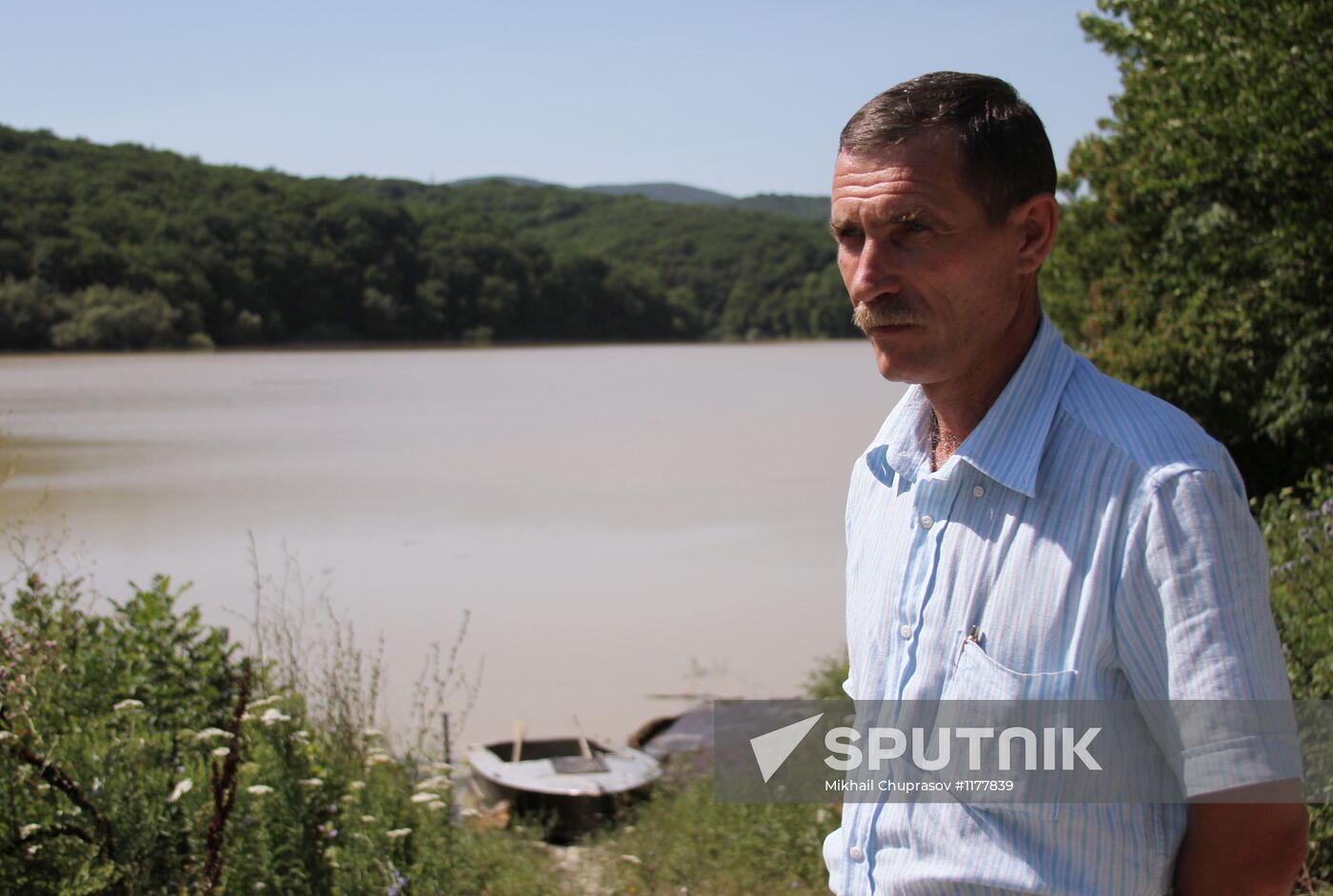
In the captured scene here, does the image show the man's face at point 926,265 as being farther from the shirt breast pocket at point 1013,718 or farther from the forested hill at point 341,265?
the forested hill at point 341,265

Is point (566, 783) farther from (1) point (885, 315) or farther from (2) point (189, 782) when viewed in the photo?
(1) point (885, 315)

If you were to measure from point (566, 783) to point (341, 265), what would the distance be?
59.3 m

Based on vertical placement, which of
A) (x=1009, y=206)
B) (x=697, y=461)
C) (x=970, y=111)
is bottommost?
(x=697, y=461)

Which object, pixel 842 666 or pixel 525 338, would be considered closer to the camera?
pixel 842 666

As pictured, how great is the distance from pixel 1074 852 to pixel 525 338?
2873 inches

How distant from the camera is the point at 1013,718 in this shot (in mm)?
1511

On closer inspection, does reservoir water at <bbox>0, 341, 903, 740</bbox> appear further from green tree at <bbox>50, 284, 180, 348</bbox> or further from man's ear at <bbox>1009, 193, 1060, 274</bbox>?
man's ear at <bbox>1009, 193, 1060, 274</bbox>

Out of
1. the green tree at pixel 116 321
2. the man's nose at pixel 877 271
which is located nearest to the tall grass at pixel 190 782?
the man's nose at pixel 877 271

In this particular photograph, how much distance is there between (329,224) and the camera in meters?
65.7

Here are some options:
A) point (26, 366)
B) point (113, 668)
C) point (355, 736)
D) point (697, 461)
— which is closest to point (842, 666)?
point (355, 736)

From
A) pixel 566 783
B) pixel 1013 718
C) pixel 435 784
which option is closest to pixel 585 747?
pixel 566 783

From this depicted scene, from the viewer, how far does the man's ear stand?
1.64 m

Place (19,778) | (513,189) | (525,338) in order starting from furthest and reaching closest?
(513,189) < (525,338) < (19,778)

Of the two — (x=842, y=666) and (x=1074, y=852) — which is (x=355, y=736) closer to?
(x=842, y=666)
